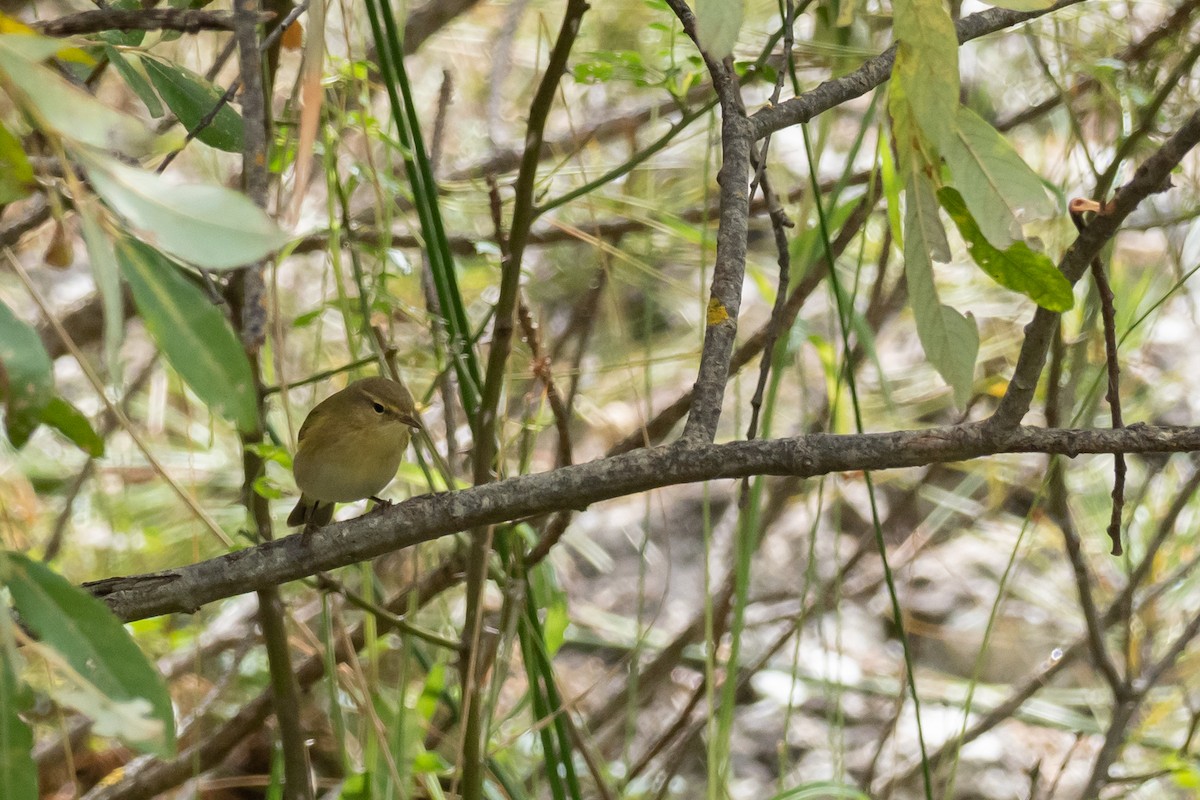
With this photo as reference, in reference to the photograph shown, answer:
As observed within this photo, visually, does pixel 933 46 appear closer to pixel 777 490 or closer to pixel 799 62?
pixel 799 62

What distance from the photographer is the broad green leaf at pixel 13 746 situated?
0.86 metres

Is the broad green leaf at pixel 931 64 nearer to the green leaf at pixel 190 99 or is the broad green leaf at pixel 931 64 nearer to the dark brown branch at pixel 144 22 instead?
the dark brown branch at pixel 144 22

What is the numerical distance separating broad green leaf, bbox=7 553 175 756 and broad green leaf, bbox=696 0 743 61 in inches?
26.0

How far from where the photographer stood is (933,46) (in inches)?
40.5

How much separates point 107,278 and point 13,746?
408 mm

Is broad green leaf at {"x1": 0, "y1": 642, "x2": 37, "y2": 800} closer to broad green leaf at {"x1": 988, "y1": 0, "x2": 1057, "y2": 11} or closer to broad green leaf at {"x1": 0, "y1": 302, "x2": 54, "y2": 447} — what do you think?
broad green leaf at {"x1": 0, "y1": 302, "x2": 54, "y2": 447}

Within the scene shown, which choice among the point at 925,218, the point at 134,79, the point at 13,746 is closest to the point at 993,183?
the point at 925,218

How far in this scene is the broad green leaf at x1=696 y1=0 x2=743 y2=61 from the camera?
899 mm

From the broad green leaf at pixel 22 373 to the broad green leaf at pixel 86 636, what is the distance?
13cm

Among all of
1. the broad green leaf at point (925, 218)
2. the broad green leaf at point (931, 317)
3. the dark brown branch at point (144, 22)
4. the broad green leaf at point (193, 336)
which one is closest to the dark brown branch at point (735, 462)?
the broad green leaf at point (931, 317)

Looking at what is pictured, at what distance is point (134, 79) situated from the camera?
151 centimetres

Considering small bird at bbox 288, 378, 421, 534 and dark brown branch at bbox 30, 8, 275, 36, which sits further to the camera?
small bird at bbox 288, 378, 421, 534

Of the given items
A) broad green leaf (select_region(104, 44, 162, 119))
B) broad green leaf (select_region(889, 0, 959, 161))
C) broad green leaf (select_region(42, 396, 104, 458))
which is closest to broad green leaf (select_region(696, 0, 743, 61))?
broad green leaf (select_region(889, 0, 959, 161))

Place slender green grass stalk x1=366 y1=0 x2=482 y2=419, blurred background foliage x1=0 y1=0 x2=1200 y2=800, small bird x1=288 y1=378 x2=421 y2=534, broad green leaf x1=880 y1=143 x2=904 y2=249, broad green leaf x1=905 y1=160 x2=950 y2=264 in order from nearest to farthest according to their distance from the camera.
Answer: broad green leaf x1=905 y1=160 x2=950 y2=264
broad green leaf x1=880 y1=143 x2=904 y2=249
slender green grass stalk x1=366 y1=0 x2=482 y2=419
blurred background foliage x1=0 y1=0 x2=1200 y2=800
small bird x1=288 y1=378 x2=421 y2=534
